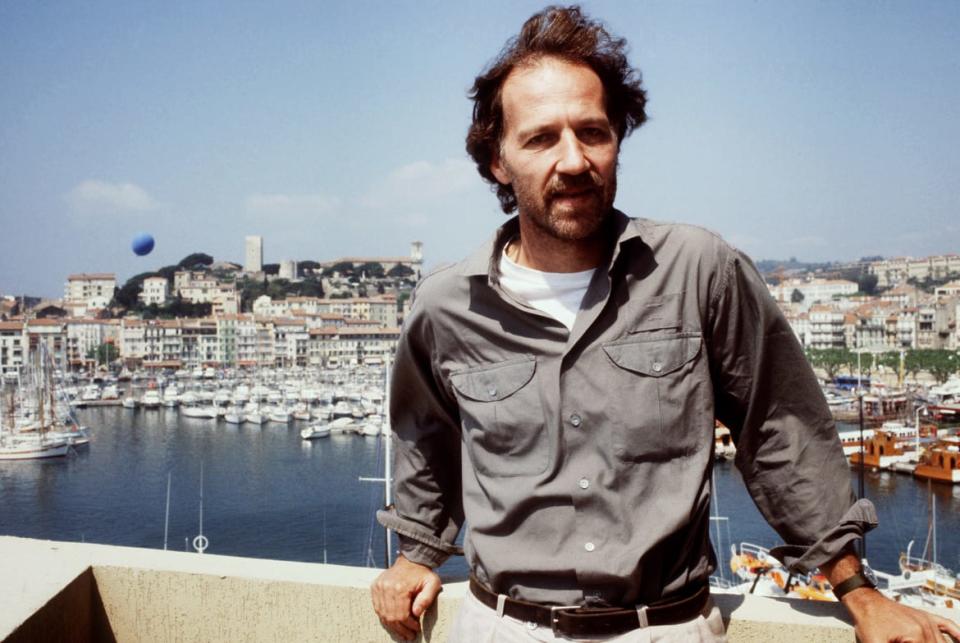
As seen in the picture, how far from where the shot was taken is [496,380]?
904mm

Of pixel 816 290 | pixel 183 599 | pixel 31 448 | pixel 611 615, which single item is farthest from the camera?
pixel 816 290

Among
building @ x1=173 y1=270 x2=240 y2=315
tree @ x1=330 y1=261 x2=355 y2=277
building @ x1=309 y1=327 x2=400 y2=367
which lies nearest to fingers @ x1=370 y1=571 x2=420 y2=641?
building @ x1=309 y1=327 x2=400 y2=367

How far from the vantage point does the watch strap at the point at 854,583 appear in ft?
2.77

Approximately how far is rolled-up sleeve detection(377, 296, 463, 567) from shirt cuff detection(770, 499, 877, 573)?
411 mm

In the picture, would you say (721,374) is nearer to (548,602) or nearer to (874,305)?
(548,602)

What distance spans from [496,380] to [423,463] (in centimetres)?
21

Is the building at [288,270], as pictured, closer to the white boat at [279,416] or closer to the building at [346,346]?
the building at [346,346]

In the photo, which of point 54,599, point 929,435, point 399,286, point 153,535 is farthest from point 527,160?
point 399,286

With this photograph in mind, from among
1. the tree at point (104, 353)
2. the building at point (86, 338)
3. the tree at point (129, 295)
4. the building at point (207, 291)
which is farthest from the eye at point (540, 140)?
the tree at point (129, 295)

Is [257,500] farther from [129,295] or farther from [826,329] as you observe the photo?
[129,295]

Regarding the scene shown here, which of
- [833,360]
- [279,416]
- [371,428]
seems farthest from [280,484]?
[833,360]

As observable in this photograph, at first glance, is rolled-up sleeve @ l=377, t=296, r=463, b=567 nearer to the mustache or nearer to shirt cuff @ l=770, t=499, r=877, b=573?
the mustache

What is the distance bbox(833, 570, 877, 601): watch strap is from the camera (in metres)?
0.85

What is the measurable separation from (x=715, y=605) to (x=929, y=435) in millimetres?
25193
